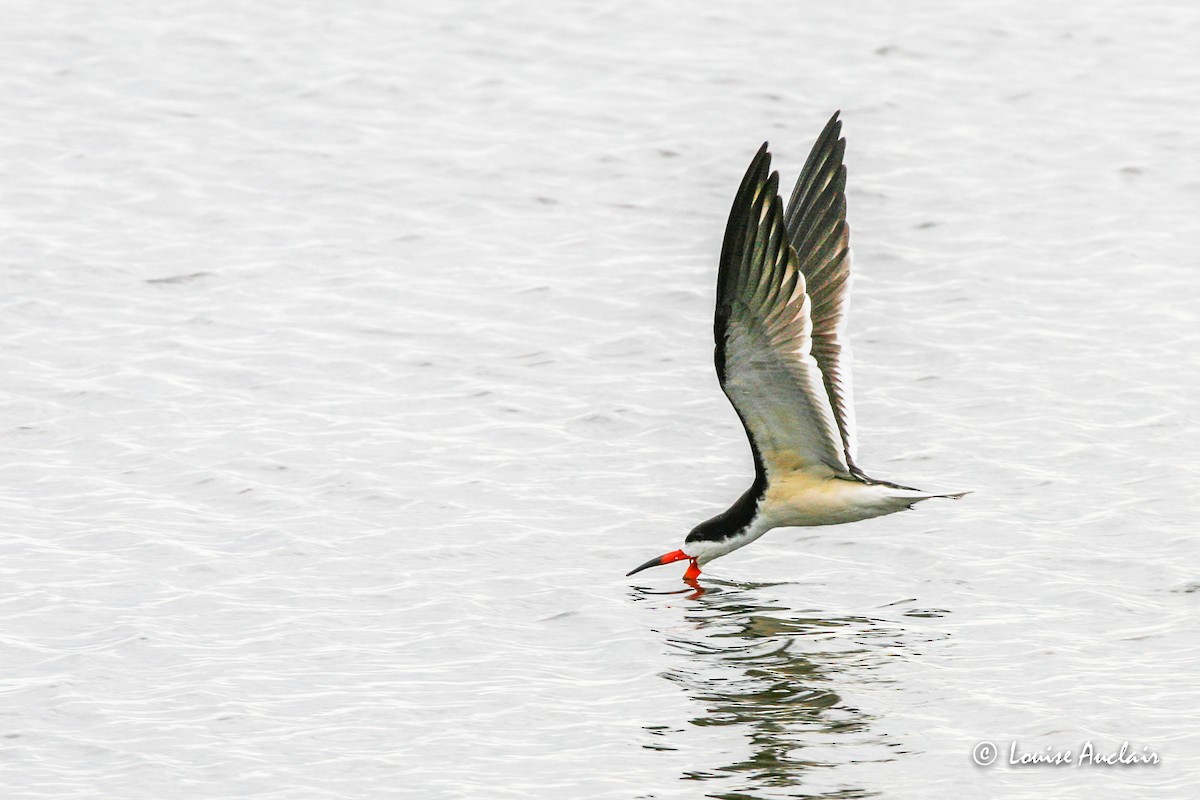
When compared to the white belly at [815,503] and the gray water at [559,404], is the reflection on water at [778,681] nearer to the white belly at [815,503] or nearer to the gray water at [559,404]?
the gray water at [559,404]

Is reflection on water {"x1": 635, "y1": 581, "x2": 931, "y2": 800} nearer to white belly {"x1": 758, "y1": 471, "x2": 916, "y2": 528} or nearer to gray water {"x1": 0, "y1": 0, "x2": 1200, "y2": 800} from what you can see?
gray water {"x1": 0, "y1": 0, "x2": 1200, "y2": 800}

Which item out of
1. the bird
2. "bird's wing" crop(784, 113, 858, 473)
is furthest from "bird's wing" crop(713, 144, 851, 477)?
"bird's wing" crop(784, 113, 858, 473)

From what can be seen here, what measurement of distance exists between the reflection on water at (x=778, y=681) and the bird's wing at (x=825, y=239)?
3.13ft

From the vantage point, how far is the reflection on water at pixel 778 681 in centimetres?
714

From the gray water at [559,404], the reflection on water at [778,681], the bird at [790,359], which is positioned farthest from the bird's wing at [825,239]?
the gray water at [559,404]

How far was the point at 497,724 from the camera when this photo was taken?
7629 mm

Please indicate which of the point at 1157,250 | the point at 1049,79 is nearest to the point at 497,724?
the point at 1157,250

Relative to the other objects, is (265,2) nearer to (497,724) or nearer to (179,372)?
(179,372)

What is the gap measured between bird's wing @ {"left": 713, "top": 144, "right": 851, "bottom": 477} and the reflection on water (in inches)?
39.4

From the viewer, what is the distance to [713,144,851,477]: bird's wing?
25.7 feet

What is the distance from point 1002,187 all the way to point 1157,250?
1.76m

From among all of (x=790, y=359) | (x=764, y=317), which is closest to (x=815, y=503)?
(x=790, y=359)

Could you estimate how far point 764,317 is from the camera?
802cm

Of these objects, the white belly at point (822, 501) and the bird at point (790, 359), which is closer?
the bird at point (790, 359)
